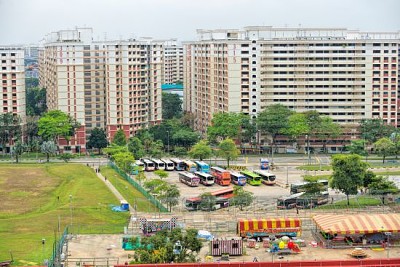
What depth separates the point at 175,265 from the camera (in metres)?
16.3

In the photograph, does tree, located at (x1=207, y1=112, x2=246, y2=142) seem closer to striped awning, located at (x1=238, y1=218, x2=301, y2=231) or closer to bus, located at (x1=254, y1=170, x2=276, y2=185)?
bus, located at (x1=254, y1=170, x2=276, y2=185)

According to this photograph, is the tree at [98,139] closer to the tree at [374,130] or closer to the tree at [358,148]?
the tree at [358,148]

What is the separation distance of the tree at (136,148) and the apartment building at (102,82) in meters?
5.33

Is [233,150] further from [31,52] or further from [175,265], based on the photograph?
[31,52]

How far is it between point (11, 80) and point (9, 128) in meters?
3.05

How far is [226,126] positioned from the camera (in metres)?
39.6

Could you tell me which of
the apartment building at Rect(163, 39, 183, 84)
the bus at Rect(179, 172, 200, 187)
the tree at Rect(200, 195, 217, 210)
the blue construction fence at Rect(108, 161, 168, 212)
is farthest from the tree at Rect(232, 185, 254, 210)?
the apartment building at Rect(163, 39, 183, 84)

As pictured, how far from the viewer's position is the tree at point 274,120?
3923 centimetres

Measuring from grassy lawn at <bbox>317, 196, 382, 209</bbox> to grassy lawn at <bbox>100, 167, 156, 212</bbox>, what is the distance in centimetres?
585

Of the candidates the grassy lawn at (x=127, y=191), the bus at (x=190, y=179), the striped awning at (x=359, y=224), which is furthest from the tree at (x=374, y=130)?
the striped awning at (x=359, y=224)

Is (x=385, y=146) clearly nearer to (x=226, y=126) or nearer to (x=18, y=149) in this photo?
(x=226, y=126)

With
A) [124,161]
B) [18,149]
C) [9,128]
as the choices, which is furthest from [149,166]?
[9,128]

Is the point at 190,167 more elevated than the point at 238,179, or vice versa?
the point at 190,167

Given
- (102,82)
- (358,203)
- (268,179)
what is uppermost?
(102,82)
